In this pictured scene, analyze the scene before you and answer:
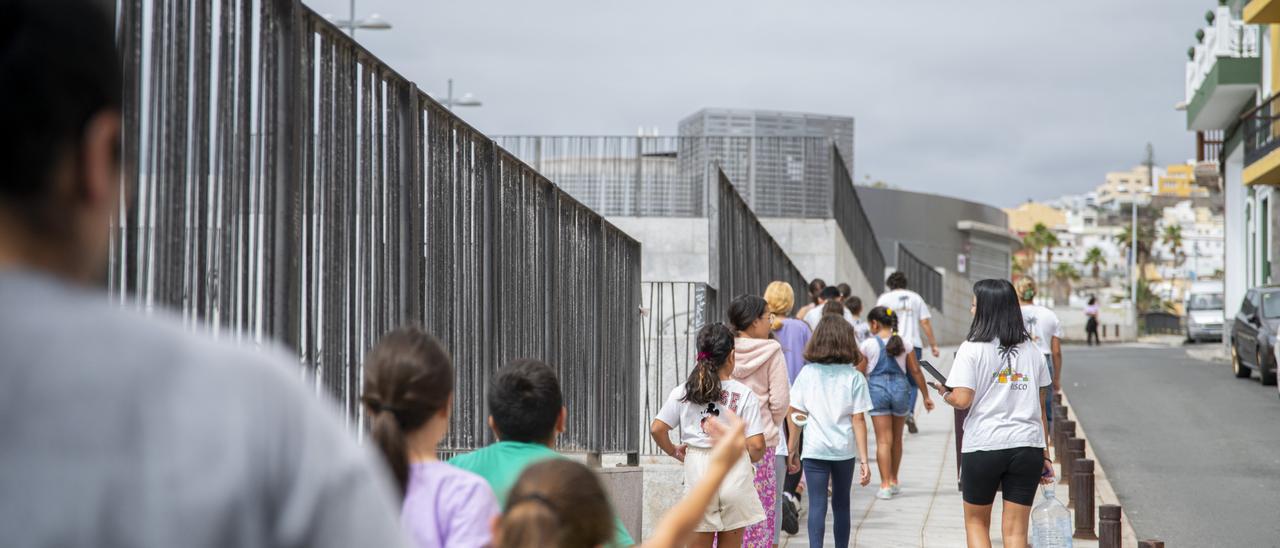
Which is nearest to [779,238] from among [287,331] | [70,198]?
[287,331]

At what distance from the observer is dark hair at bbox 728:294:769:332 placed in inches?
282

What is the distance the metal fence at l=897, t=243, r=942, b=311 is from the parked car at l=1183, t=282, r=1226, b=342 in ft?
31.8

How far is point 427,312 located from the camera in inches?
221

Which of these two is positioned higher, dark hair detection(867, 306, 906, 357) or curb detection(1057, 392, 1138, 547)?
dark hair detection(867, 306, 906, 357)

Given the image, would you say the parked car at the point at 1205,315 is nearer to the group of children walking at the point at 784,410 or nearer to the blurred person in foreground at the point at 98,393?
the group of children walking at the point at 784,410

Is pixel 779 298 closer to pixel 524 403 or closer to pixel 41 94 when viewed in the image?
pixel 524 403

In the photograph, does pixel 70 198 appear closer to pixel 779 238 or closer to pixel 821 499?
pixel 821 499

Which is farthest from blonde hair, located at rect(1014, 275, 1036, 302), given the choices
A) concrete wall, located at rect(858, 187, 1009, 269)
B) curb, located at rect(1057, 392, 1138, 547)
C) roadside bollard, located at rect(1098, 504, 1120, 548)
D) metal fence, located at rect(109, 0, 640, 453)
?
concrete wall, located at rect(858, 187, 1009, 269)

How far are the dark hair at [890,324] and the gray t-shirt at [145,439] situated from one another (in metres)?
10.1

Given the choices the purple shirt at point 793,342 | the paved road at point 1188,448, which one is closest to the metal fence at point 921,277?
the paved road at point 1188,448

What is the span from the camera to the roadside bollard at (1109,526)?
767 cm

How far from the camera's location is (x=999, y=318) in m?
6.98

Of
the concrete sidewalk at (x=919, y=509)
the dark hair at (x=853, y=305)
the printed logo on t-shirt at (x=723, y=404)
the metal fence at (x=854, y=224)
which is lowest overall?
the concrete sidewalk at (x=919, y=509)

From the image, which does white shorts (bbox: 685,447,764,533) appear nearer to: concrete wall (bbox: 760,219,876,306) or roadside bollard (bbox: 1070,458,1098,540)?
roadside bollard (bbox: 1070,458,1098,540)
